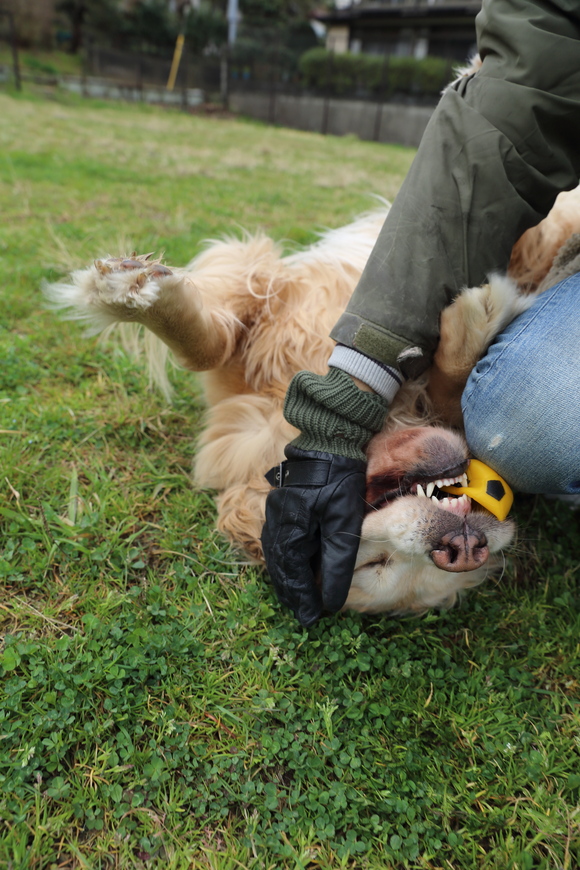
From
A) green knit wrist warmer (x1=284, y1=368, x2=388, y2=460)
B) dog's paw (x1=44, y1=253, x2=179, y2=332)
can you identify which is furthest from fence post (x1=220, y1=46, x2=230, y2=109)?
green knit wrist warmer (x1=284, y1=368, x2=388, y2=460)

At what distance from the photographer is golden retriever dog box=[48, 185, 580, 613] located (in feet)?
6.03

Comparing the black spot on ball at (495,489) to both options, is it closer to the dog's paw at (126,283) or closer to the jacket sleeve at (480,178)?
the jacket sleeve at (480,178)

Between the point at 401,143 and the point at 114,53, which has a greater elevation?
the point at 114,53

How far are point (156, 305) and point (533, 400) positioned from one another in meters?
1.28

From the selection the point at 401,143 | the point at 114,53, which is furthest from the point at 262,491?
the point at 114,53

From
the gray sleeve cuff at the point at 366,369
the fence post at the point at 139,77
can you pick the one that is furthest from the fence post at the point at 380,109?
the gray sleeve cuff at the point at 366,369

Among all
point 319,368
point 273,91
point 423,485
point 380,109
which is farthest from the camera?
point 273,91

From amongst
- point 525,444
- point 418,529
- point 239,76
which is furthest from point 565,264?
point 239,76

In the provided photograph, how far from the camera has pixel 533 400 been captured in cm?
179

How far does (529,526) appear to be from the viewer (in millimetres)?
2381

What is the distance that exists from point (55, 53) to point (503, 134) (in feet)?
110

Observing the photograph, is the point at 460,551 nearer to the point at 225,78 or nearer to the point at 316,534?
the point at 316,534

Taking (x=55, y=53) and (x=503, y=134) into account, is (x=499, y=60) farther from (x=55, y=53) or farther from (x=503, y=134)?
(x=55, y=53)

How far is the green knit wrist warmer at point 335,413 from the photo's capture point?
1.87m
